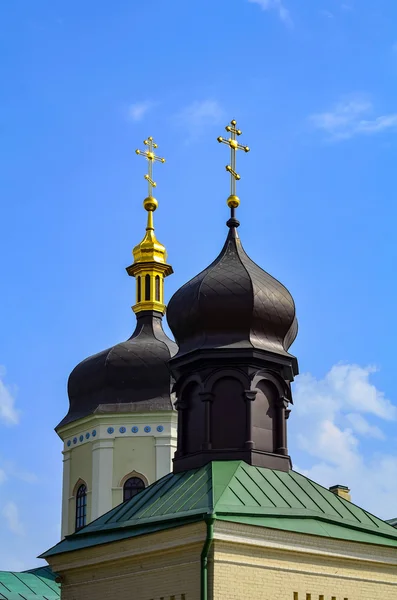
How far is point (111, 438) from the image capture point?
25875 millimetres

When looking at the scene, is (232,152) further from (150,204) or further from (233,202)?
(150,204)

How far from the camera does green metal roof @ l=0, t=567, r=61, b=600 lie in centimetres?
2280

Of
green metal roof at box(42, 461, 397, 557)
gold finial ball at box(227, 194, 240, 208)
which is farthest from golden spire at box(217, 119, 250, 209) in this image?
green metal roof at box(42, 461, 397, 557)

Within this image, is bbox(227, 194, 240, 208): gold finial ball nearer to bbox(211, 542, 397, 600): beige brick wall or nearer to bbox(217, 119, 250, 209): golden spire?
bbox(217, 119, 250, 209): golden spire

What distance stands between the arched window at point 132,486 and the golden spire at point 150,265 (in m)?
4.09

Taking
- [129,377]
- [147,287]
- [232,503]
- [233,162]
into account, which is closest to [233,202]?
[233,162]

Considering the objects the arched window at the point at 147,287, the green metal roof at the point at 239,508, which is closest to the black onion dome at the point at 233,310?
the green metal roof at the point at 239,508

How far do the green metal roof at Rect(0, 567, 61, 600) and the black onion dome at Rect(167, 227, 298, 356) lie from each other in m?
7.29

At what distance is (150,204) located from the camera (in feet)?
95.8

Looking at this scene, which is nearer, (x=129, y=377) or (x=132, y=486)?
(x=132, y=486)

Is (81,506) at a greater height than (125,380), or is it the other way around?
(125,380)

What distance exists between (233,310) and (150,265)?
1115cm

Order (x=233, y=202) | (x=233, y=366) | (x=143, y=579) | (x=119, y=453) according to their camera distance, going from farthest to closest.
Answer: (x=119, y=453) → (x=233, y=202) → (x=233, y=366) → (x=143, y=579)

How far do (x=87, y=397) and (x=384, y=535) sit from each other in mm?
11171
